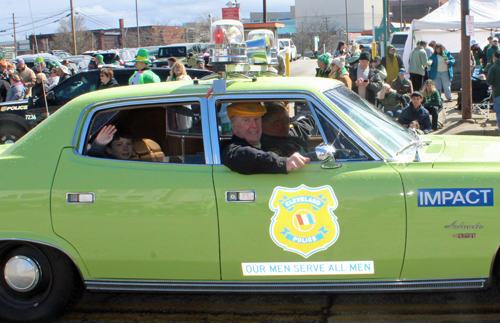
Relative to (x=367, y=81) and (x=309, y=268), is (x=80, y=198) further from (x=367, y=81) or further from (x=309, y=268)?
(x=367, y=81)

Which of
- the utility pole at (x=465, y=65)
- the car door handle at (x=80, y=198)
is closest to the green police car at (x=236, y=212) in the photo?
the car door handle at (x=80, y=198)

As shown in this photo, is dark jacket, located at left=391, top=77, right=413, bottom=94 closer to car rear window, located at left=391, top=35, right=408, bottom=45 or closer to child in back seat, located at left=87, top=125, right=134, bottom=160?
child in back seat, located at left=87, top=125, right=134, bottom=160

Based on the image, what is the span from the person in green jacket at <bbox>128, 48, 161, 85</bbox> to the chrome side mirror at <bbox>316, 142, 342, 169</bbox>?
555 centimetres

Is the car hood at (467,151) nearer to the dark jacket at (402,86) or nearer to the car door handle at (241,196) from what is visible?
the car door handle at (241,196)

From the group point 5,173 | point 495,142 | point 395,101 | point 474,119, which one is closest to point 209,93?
point 5,173

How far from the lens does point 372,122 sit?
3670 mm

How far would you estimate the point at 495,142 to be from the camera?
401cm

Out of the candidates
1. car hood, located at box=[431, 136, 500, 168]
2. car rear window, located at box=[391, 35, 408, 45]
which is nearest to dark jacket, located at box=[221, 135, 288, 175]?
car hood, located at box=[431, 136, 500, 168]

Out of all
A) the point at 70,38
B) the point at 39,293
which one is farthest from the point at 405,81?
the point at 70,38

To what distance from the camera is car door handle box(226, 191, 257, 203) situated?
11.0 ft

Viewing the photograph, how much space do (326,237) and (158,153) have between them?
1477 mm

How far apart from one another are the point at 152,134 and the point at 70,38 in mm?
71691

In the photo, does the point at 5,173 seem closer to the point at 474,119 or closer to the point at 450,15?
the point at 474,119

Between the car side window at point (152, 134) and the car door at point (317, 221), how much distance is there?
49cm
